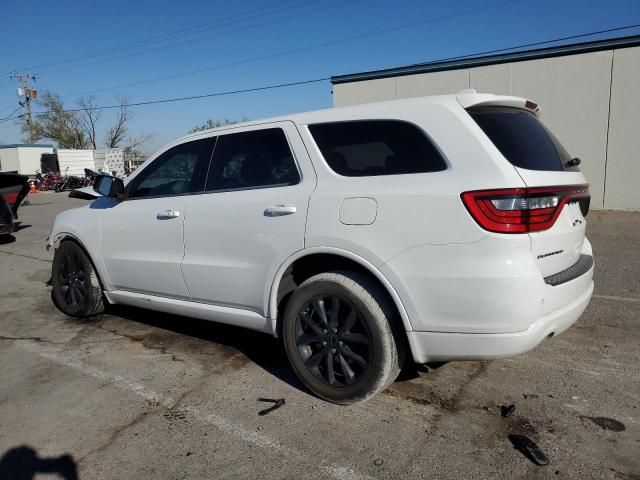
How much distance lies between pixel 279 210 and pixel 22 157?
48236 millimetres

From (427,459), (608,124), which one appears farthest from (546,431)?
(608,124)

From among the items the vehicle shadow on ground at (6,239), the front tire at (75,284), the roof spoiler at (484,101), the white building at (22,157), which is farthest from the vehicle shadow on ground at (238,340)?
the white building at (22,157)

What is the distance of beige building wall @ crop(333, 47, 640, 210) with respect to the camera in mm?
13273

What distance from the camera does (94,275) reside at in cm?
493

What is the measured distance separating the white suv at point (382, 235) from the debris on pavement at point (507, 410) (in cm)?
55

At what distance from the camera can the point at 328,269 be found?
11.0ft

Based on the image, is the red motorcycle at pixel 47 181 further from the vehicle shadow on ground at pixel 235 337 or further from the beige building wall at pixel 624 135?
the vehicle shadow on ground at pixel 235 337

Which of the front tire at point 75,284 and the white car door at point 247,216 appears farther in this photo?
the front tire at point 75,284

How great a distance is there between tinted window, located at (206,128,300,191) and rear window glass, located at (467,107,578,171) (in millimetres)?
1236

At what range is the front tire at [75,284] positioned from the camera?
16.3 ft

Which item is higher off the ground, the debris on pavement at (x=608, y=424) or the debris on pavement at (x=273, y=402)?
the debris on pavement at (x=608, y=424)

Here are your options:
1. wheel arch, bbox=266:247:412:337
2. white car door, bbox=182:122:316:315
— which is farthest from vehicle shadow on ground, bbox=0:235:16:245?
wheel arch, bbox=266:247:412:337

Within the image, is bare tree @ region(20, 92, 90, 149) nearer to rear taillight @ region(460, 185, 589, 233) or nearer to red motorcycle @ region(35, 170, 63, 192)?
red motorcycle @ region(35, 170, 63, 192)

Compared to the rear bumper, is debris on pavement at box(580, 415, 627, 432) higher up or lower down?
lower down
